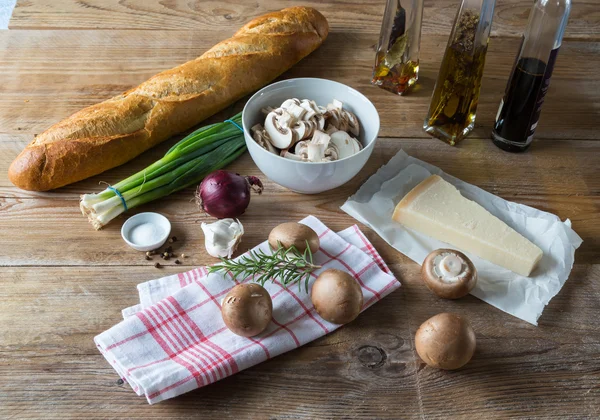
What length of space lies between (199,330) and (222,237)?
0.23 metres

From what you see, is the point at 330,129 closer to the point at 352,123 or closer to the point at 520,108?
the point at 352,123

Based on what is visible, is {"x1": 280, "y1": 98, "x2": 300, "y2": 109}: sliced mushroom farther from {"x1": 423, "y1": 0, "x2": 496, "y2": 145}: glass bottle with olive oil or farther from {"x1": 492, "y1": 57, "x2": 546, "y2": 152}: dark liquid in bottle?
{"x1": 492, "y1": 57, "x2": 546, "y2": 152}: dark liquid in bottle

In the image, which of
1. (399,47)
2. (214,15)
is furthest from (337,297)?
(214,15)

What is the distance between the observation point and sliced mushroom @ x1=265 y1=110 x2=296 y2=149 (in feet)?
4.46

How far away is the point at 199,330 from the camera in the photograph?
1101mm

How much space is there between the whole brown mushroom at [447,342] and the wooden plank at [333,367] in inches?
1.9

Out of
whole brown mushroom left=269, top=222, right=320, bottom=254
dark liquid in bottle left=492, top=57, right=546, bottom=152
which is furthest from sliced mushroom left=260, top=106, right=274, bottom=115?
dark liquid in bottle left=492, top=57, right=546, bottom=152

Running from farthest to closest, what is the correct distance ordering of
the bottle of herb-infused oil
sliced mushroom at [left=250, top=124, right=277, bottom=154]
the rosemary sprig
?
1. the bottle of herb-infused oil
2. sliced mushroom at [left=250, top=124, right=277, bottom=154]
3. the rosemary sprig

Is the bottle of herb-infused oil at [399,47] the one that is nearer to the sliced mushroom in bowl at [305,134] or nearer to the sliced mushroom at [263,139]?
the sliced mushroom in bowl at [305,134]

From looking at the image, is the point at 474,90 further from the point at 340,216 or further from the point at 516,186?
the point at 340,216

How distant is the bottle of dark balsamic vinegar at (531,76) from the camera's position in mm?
1332

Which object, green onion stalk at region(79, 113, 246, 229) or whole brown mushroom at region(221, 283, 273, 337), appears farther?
green onion stalk at region(79, 113, 246, 229)

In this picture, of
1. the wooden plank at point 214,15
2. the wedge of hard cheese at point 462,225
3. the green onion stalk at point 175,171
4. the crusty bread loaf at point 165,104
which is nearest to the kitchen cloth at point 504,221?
the wedge of hard cheese at point 462,225

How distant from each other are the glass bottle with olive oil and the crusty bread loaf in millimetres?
460
